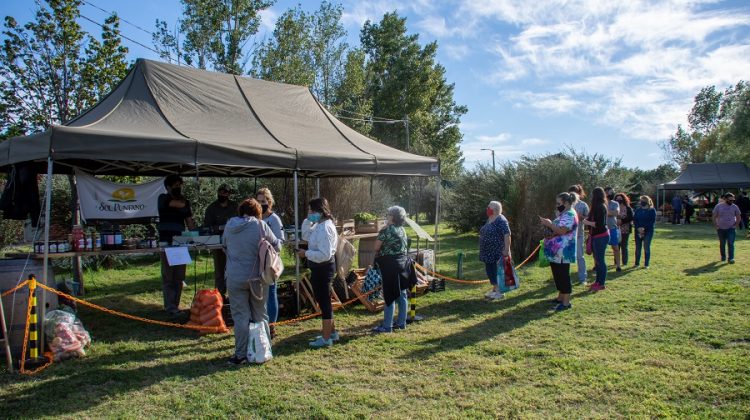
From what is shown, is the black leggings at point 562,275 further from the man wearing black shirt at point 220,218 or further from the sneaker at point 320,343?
the man wearing black shirt at point 220,218

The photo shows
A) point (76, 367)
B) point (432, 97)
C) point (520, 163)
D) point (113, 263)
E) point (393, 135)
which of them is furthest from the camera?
point (432, 97)

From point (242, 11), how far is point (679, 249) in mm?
17099

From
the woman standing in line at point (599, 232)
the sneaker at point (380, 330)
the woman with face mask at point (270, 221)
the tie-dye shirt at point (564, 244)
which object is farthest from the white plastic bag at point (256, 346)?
the woman standing in line at point (599, 232)

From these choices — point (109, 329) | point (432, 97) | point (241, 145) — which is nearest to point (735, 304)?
point (241, 145)

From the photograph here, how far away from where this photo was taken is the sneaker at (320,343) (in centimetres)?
572

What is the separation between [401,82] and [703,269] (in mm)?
25910

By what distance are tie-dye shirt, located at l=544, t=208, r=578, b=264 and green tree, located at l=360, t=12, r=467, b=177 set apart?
26.5 metres

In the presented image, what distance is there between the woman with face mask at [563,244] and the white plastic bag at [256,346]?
402 centimetres

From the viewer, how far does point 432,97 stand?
36938 millimetres

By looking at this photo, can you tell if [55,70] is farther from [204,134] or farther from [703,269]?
[703,269]

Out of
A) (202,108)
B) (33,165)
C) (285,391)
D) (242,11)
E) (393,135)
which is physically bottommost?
(285,391)

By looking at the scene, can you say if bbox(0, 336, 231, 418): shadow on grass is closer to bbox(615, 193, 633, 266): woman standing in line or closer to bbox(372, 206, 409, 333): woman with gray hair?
bbox(372, 206, 409, 333): woman with gray hair

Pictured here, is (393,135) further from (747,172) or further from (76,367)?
(76,367)

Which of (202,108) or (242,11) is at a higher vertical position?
(242,11)
